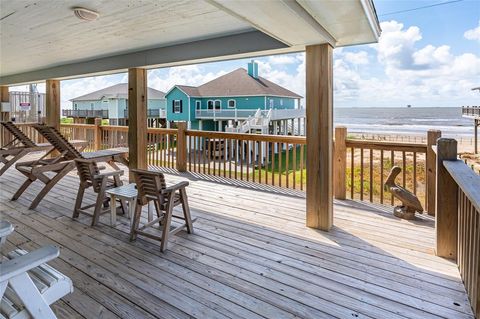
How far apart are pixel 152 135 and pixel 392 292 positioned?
582cm

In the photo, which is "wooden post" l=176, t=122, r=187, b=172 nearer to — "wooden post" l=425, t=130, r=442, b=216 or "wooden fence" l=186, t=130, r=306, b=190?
"wooden fence" l=186, t=130, r=306, b=190

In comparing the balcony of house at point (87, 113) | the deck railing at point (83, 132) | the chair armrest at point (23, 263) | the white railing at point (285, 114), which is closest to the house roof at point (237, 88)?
the white railing at point (285, 114)

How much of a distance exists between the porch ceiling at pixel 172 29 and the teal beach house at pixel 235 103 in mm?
9797

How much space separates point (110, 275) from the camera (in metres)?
2.24

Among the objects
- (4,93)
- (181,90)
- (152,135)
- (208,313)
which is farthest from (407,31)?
(208,313)

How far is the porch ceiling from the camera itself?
2.27 meters

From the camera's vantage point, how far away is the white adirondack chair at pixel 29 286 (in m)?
1.13

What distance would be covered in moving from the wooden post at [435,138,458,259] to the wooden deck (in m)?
0.15

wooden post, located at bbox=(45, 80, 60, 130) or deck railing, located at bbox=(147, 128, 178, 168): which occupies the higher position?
wooden post, located at bbox=(45, 80, 60, 130)

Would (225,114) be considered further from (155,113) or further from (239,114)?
(155,113)

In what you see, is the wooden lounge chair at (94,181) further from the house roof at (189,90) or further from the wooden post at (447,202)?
the house roof at (189,90)

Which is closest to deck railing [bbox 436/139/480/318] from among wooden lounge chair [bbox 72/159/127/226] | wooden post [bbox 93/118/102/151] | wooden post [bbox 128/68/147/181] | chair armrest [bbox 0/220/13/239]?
chair armrest [bbox 0/220/13/239]

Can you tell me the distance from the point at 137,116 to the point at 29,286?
391cm

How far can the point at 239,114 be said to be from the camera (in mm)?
15633
